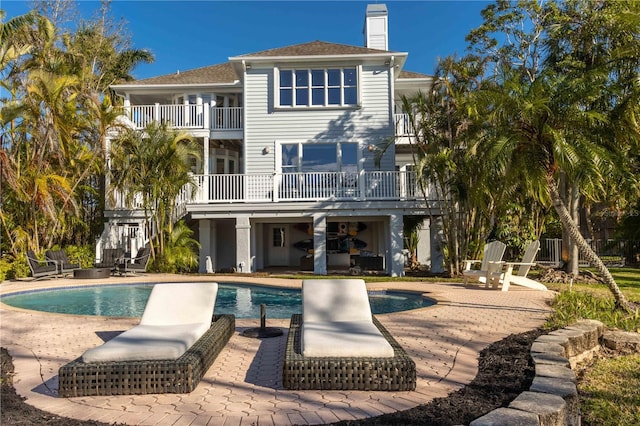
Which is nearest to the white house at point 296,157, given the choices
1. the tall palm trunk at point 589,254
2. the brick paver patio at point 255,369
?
the tall palm trunk at point 589,254

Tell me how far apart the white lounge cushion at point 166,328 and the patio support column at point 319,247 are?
436 inches

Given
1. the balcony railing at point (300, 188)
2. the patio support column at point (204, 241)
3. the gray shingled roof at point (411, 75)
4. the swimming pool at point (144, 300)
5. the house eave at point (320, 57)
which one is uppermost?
the gray shingled roof at point (411, 75)

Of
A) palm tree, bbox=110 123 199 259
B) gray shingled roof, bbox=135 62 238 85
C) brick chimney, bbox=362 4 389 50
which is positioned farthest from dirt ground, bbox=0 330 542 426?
brick chimney, bbox=362 4 389 50

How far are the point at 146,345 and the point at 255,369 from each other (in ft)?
3.94

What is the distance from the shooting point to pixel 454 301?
9.59 metres

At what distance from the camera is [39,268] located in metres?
14.7

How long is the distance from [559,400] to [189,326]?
395 cm

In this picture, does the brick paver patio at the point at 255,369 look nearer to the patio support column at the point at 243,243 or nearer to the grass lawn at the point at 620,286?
the grass lawn at the point at 620,286

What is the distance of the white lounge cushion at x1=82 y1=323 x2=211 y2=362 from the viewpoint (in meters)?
4.31

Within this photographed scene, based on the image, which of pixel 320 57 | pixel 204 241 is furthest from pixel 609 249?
pixel 204 241

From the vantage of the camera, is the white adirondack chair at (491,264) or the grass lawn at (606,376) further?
the white adirondack chair at (491,264)

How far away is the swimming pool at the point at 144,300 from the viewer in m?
10.3

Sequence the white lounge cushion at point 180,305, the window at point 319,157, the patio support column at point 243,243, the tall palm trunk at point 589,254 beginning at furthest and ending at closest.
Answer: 1. the window at point 319,157
2. the patio support column at point 243,243
3. the tall palm trunk at point 589,254
4. the white lounge cushion at point 180,305

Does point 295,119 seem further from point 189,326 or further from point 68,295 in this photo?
point 189,326
